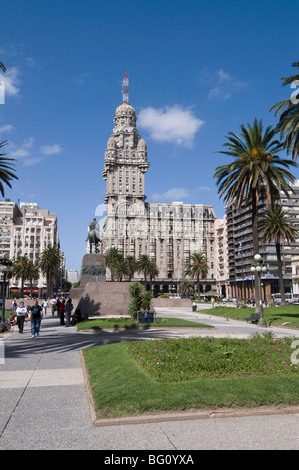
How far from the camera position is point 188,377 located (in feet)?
27.4

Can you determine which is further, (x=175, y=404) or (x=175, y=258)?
(x=175, y=258)

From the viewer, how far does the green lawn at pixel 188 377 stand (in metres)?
6.91

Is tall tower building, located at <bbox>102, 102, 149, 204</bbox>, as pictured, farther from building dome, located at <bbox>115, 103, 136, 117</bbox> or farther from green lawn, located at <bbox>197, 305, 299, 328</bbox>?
green lawn, located at <bbox>197, 305, 299, 328</bbox>

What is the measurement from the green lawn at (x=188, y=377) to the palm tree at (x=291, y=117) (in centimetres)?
1756

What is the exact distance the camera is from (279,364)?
9.48 meters

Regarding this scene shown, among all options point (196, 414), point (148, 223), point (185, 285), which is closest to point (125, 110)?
point (148, 223)

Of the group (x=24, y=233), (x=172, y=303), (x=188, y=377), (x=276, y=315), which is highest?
(x=24, y=233)

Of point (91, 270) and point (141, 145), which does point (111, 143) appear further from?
point (91, 270)

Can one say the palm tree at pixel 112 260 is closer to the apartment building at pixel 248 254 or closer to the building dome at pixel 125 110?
the apartment building at pixel 248 254

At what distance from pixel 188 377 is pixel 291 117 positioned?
2224cm

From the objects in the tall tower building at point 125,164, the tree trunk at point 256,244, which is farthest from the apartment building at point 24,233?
the tree trunk at point 256,244
